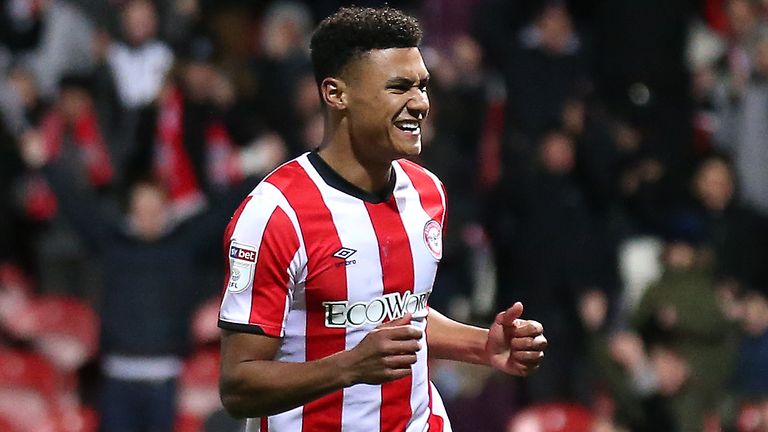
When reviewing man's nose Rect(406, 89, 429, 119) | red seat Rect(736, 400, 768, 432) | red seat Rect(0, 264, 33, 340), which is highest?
man's nose Rect(406, 89, 429, 119)

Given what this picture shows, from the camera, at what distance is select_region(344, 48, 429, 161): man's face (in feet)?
13.3

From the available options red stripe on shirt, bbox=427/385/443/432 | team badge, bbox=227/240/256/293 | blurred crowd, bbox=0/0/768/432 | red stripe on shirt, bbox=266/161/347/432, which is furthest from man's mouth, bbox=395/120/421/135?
blurred crowd, bbox=0/0/768/432

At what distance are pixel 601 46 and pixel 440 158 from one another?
2.17m

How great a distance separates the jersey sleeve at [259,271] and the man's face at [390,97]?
1.22 ft

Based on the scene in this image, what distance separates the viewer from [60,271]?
923cm

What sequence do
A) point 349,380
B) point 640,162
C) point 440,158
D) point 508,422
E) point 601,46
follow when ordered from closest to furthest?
point 349,380 → point 508,422 → point 440,158 → point 640,162 → point 601,46

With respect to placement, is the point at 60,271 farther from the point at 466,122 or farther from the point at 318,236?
the point at 318,236

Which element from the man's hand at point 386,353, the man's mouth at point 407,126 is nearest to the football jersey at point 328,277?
the man's mouth at point 407,126

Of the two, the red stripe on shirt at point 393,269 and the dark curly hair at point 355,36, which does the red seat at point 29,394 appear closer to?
the red stripe on shirt at point 393,269

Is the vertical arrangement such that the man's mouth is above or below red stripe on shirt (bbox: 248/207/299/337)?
above

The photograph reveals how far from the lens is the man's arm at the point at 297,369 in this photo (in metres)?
3.66

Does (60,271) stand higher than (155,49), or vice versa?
(155,49)

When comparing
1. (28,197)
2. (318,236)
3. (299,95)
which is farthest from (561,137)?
(318,236)

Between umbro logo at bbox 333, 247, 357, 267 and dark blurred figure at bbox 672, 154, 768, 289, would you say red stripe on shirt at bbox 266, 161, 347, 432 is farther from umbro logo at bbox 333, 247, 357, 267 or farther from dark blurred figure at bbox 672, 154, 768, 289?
dark blurred figure at bbox 672, 154, 768, 289
